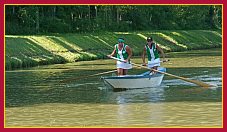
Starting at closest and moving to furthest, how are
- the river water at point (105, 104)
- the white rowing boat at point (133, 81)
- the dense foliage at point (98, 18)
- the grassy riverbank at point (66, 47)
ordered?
the river water at point (105, 104)
the white rowing boat at point (133, 81)
the grassy riverbank at point (66, 47)
the dense foliage at point (98, 18)

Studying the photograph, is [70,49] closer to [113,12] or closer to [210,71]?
[210,71]

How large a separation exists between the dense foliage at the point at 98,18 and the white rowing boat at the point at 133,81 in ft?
127

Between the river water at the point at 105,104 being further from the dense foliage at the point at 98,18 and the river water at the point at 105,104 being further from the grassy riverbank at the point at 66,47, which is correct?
the dense foliage at the point at 98,18

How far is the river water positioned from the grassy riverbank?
974 cm

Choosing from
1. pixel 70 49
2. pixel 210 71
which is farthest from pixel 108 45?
pixel 210 71

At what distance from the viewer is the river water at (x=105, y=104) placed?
19109 millimetres

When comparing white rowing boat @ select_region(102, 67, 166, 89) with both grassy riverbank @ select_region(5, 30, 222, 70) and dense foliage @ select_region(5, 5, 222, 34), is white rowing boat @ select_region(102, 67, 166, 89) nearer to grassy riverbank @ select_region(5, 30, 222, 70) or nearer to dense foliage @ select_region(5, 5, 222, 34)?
grassy riverbank @ select_region(5, 30, 222, 70)

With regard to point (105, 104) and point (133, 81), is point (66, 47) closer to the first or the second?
point (133, 81)

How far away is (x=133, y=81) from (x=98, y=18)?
50.9 meters

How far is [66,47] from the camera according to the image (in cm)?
5231

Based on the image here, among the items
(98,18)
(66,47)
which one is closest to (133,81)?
(66,47)

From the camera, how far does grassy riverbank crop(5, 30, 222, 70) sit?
1734 inches

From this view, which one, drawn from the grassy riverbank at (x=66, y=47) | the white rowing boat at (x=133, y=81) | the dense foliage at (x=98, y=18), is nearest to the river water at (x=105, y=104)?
the white rowing boat at (x=133, y=81)

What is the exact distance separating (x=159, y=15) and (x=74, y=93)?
2679 inches
